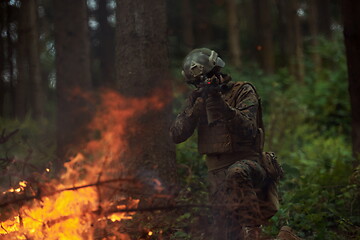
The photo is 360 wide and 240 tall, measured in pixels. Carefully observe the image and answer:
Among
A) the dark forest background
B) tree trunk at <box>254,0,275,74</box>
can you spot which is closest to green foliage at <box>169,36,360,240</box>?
the dark forest background

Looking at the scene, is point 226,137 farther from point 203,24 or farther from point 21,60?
point 203,24

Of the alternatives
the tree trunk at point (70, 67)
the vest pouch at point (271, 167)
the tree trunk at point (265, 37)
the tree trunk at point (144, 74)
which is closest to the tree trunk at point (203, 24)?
the tree trunk at point (265, 37)

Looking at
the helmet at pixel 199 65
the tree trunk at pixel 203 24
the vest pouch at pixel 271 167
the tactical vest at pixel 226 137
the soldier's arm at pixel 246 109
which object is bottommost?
the vest pouch at pixel 271 167

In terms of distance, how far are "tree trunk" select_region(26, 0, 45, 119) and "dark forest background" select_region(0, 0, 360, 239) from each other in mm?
29

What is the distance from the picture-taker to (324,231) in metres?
6.77

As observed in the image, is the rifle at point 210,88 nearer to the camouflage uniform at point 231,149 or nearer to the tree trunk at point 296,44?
the camouflage uniform at point 231,149

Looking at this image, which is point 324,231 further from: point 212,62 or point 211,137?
point 212,62

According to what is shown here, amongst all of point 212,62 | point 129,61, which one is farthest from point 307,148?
point 212,62

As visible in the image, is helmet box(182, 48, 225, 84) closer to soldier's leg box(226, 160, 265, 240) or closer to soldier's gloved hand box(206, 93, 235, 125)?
soldier's gloved hand box(206, 93, 235, 125)

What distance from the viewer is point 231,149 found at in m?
5.70

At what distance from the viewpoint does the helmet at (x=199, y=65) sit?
222 inches

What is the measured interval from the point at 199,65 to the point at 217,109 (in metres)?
A: 0.54

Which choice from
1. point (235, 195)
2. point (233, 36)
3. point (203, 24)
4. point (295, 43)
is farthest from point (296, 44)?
point (235, 195)

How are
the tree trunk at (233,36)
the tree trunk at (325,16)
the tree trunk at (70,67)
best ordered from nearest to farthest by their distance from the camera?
the tree trunk at (70,67)
the tree trunk at (233,36)
the tree trunk at (325,16)
